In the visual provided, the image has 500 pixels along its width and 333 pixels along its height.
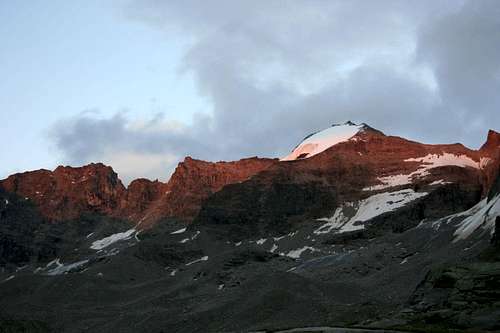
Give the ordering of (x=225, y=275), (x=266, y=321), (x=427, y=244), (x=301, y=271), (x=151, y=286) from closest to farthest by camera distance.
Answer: (x=266, y=321), (x=427, y=244), (x=301, y=271), (x=225, y=275), (x=151, y=286)

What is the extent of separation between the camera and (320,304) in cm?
11044

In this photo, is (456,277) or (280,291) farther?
(280,291)

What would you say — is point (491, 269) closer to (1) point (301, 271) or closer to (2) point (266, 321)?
(2) point (266, 321)

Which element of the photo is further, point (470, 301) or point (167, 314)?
point (167, 314)

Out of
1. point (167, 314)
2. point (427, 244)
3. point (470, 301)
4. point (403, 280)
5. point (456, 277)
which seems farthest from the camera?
point (427, 244)

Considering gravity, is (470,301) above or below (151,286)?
below

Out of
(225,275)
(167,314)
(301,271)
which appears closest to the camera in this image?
(167,314)

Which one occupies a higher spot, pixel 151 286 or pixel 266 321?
pixel 151 286

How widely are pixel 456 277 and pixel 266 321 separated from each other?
45580 mm

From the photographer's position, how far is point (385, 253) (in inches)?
6457

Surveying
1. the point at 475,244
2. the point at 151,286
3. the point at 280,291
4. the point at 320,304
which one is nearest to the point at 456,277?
the point at 320,304

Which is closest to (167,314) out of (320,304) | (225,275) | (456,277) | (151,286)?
(320,304)

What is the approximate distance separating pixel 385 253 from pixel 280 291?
169 ft

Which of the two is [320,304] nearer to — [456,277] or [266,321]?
[266,321]
